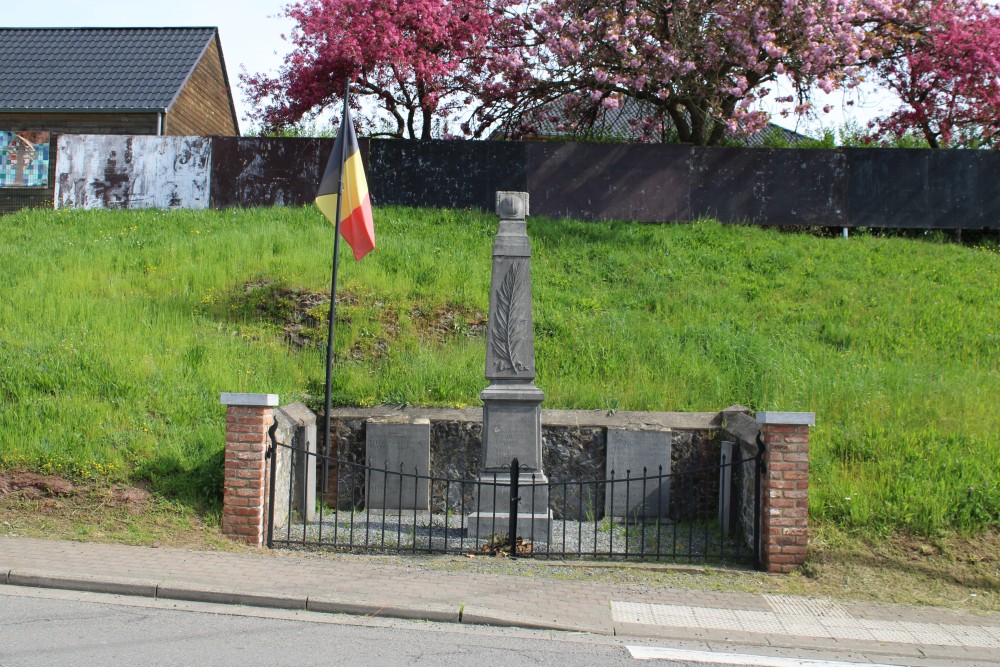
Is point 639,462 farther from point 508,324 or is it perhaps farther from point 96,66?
point 96,66

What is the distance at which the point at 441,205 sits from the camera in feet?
59.4

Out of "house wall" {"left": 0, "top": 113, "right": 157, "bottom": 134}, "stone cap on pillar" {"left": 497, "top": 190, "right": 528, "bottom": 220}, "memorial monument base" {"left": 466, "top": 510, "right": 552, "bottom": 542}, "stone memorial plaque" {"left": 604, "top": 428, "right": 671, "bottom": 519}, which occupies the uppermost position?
"house wall" {"left": 0, "top": 113, "right": 157, "bottom": 134}

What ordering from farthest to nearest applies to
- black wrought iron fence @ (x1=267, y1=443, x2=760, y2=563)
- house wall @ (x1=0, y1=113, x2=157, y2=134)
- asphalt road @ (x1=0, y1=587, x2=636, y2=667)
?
house wall @ (x1=0, y1=113, x2=157, y2=134) → black wrought iron fence @ (x1=267, y1=443, x2=760, y2=563) → asphalt road @ (x1=0, y1=587, x2=636, y2=667)

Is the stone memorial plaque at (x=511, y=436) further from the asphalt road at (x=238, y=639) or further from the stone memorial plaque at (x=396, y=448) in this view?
the asphalt road at (x=238, y=639)

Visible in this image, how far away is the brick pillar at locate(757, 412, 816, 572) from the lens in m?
7.27

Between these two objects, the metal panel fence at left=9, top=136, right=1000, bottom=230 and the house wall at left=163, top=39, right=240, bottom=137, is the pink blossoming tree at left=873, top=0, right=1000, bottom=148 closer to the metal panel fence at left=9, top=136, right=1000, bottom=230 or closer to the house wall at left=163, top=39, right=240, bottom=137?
the metal panel fence at left=9, top=136, right=1000, bottom=230

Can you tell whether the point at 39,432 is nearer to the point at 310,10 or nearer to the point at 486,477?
the point at 486,477

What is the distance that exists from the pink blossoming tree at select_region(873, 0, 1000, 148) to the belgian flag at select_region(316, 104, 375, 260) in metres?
→ 15.1

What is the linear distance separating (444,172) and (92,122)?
39.7 ft

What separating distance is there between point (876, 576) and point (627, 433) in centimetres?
297

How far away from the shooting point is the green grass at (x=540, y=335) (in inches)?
332

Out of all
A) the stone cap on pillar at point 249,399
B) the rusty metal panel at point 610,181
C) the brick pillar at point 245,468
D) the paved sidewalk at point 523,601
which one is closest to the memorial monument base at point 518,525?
the paved sidewalk at point 523,601

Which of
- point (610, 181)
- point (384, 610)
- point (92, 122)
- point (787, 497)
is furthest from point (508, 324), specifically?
point (92, 122)

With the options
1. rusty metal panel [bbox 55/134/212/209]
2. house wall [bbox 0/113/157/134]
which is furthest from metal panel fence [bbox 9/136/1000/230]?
house wall [bbox 0/113/157/134]
